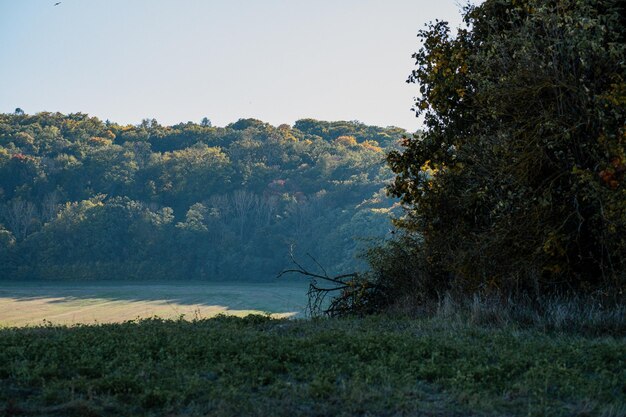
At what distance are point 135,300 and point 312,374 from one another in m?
52.2

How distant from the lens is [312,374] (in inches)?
335

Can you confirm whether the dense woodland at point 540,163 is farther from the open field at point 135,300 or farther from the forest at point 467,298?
the open field at point 135,300

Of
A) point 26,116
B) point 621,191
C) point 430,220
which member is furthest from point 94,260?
point 621,191

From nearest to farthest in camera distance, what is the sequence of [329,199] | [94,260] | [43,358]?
[43,358] → [94,260] → [329,199]

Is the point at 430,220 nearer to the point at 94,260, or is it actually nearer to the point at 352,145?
the point at 94,260

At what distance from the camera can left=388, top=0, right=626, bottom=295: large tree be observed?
43.3 ft

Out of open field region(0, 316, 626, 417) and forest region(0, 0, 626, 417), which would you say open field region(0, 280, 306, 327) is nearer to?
forest region(0, 0, 626, 417)

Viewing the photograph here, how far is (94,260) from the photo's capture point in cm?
7844

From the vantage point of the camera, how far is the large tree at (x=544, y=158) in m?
13.2

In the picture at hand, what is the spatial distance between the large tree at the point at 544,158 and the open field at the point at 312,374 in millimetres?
2842

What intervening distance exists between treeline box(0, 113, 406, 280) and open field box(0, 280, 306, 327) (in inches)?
187

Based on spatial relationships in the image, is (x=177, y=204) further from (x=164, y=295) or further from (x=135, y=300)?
(x=135, y=300)

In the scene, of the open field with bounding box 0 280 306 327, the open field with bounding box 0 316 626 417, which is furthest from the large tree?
the open field with bounding box 0 280 306 327

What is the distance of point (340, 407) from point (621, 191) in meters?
7.07
